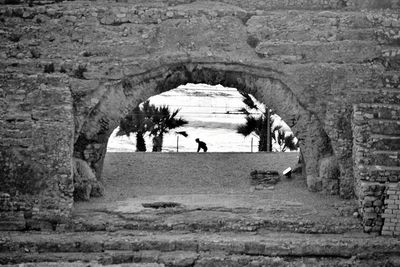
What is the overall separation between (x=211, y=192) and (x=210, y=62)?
2.41m

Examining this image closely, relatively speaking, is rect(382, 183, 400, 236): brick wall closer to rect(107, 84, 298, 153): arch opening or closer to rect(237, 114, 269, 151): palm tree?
rect(107, 84, 298, 153): arch opening

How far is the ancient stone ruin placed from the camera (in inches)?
536

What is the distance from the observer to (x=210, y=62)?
13.9 metres

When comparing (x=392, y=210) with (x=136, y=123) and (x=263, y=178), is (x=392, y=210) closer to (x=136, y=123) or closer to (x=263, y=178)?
(x=263, y=178)

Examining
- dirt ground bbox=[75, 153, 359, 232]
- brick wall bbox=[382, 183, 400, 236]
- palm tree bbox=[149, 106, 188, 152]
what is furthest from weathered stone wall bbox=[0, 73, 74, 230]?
palm tree bbox=[149, 106, 188, 152]

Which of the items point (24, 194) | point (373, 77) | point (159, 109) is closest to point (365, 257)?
point (373, 77)

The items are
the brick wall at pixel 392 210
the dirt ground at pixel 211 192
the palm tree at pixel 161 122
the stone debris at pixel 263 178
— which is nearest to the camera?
the brick wall at pixel 392 210

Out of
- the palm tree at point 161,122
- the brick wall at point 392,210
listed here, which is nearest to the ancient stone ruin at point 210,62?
the brick wall at point 392,210

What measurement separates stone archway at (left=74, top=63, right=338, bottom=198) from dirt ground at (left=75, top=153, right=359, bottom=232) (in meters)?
0.83

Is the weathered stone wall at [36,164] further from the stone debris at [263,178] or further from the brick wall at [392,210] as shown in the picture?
the brick wall at [392,210]

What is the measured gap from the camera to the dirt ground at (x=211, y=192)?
12.7 meters

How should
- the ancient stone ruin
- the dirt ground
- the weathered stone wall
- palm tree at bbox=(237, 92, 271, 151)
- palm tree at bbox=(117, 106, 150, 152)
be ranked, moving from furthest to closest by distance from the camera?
1. palm tree at bbox=(237, 92, 271, 151)
2. palm tree at bbox=(117, 106, 150, 152)
3. the ancient stone ruin
4. the dirt ground
5. the weathered stone wall

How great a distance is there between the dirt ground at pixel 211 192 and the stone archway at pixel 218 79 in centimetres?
83

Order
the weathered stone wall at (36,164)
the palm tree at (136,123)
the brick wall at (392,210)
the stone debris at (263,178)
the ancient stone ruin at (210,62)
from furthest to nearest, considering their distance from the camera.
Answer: the palm tree at (136,123) < the stone debris at (263,178) < the ancient stone ruin at (210,62) < the weathered stone wall at (36,164) < the brick wall at (392,210)
